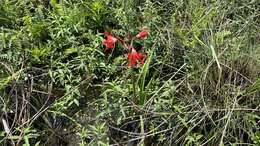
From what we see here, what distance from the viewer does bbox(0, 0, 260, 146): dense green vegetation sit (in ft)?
7.02

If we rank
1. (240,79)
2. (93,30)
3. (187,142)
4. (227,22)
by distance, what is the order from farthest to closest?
(93,30) → (227,22) → (240,79) → (187,142)

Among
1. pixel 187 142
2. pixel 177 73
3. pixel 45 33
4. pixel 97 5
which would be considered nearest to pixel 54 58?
pixel 45 33

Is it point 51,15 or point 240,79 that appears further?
point 51,15

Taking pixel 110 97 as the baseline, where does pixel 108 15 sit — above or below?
above

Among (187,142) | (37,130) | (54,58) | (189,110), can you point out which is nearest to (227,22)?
(189,110)

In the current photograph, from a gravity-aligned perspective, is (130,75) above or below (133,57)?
below

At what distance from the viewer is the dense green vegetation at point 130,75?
2.14 meters

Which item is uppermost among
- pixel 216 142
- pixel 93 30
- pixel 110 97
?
pixel 93 30

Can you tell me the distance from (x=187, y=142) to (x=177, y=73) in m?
0.43

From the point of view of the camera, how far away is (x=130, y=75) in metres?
2.39

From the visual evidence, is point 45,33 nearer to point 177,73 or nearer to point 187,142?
point 177,73

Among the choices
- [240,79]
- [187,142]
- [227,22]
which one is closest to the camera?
[187,142]

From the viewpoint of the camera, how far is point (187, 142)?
2.10 metres

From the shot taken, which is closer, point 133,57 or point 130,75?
point 133,57
